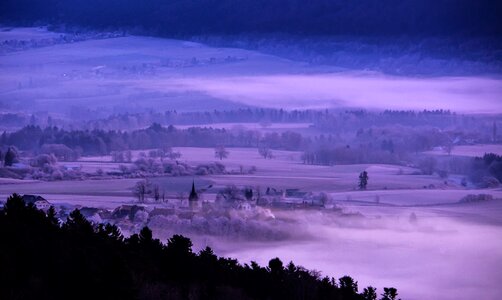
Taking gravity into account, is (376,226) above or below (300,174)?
below

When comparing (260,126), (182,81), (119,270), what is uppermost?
(182,81)

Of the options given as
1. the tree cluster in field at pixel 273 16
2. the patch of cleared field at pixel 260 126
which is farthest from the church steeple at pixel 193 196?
the tree cluster in field at pixel 273 16

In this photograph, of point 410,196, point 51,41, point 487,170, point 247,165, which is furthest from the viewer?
point 51,41

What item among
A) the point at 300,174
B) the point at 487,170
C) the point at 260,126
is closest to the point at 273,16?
the point at 260,126

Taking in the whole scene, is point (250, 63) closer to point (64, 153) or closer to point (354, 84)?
point (354, 84)

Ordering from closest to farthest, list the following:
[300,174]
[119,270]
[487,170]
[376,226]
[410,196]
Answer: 1. [119,270]
2. [376,226]
3. [410,196]
4. [487,170]
5. [300,174]

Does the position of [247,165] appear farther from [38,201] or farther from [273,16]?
[273,16]

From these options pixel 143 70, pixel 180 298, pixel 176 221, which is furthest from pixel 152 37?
pixel 180 298
